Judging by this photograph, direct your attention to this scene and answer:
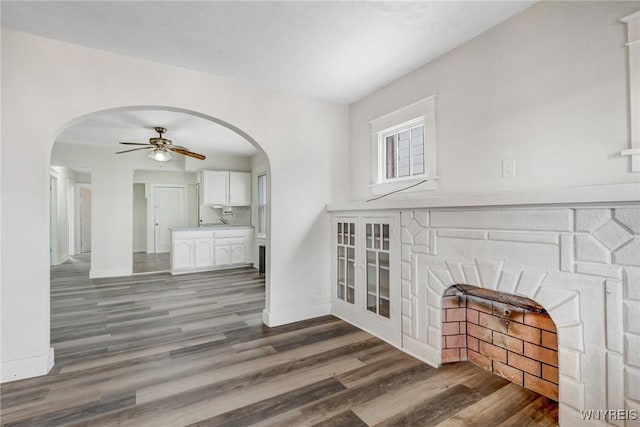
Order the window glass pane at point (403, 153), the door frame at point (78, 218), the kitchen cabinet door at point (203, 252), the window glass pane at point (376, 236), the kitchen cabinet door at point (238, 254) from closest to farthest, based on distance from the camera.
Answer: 1. the window glass pane at point (376, 236)
2. the window glass pane at point (403, 153)
3. the kitchen cabinet door at point (203, 252)
4. the kitchen cabinet door at point (238, 254)
5. the door frame at point (78, 218)

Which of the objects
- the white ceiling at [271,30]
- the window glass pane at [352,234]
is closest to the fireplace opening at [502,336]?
the window glass pane at [352,234]

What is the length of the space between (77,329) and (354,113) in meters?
3.89

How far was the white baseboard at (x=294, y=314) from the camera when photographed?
10.2 ft

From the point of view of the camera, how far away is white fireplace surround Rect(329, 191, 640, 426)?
1389mm

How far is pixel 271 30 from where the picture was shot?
2154mm

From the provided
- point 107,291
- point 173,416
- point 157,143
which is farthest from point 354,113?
point 107,291

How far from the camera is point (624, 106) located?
5.08 feet

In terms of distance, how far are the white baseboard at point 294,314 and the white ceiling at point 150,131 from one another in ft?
8.63

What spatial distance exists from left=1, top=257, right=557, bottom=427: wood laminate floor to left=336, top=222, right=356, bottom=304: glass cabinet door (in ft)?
1.18

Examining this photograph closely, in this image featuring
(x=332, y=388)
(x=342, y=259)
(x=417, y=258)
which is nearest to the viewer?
(x=332, y=388)

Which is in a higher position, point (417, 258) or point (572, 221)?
point (572, 221)

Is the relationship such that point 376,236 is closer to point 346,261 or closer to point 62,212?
point 346,261

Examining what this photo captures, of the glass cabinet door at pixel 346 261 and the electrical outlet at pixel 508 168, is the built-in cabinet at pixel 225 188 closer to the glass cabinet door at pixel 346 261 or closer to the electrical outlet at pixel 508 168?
the glass cabinet door at pixel 346 261

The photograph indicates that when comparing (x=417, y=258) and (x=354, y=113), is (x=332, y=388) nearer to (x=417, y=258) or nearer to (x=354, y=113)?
(x=417, y=258)
